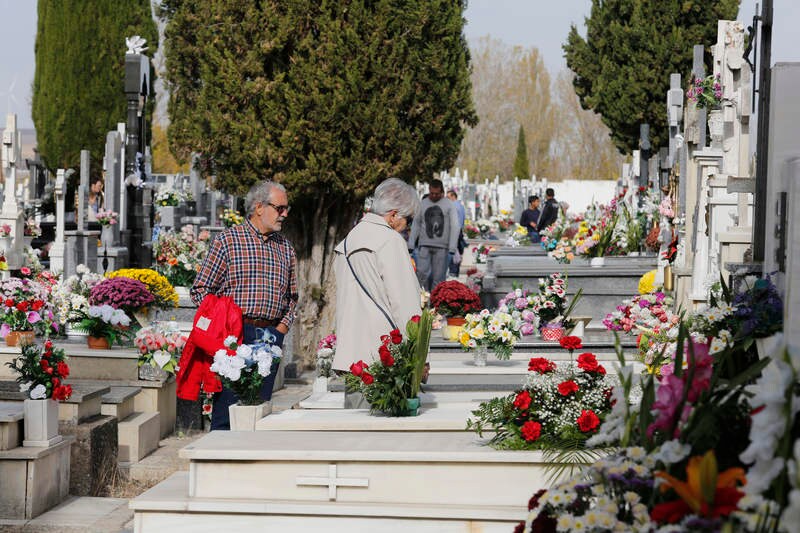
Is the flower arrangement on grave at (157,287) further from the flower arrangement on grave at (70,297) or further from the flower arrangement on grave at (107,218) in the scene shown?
the flower arrangement on grave at (107,218)

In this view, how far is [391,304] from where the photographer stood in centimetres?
620

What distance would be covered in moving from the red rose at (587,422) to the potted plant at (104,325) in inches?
207

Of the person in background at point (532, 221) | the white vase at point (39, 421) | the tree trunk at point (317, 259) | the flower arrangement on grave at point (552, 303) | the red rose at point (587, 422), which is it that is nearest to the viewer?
the red rose at point (587, 422)

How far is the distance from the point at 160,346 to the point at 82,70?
2398cm

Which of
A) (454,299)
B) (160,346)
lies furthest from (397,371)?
(454,299)

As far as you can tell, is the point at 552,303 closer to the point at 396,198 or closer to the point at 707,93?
the point at 707,93

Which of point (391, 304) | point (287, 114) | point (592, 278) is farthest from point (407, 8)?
point (391, 304)

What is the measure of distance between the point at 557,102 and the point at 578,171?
3.85 m

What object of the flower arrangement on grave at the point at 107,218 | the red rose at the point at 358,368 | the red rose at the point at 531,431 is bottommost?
the red rose at the point at 531,431

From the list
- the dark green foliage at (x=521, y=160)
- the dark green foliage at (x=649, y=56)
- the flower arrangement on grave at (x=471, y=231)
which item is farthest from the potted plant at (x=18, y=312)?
the dark green foliage at (x=521, y=160)

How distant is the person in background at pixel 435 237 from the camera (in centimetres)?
1398

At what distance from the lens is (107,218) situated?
15109 millimetres

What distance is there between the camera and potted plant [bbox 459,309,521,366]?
8578 millimetres

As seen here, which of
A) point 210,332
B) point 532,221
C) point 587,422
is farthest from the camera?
point 532,221
